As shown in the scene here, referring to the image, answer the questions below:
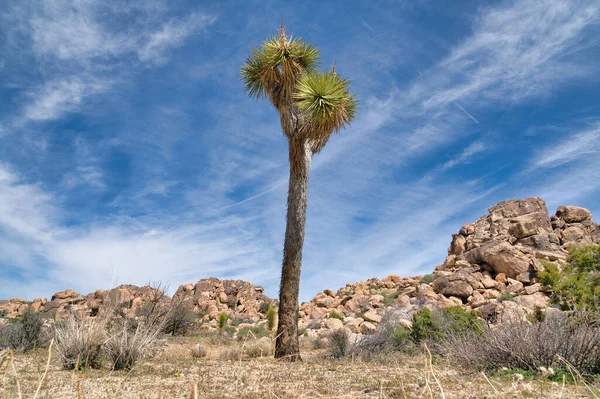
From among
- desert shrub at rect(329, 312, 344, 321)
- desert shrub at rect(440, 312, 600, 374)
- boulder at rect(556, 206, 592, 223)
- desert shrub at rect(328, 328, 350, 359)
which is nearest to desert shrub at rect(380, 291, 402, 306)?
desert shrub at rect(329, 312, 344, 321)

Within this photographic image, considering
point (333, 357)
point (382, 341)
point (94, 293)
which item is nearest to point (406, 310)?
point (382, 341)

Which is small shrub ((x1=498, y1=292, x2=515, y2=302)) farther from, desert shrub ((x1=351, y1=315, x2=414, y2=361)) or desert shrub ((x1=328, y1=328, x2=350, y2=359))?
desert shrub ((x1=328, y1=328, x2=350, y2=359))

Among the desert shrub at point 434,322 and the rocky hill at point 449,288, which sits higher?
the rocky hill at point 449,288

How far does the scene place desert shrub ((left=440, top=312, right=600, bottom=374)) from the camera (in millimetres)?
7305

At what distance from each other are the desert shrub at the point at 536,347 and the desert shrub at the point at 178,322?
13.2 meters

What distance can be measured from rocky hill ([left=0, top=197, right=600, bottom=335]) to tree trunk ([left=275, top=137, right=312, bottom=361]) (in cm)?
964

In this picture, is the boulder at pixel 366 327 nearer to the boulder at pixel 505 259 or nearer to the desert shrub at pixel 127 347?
the boulder at pixel 505 259

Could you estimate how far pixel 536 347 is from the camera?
24.7ft

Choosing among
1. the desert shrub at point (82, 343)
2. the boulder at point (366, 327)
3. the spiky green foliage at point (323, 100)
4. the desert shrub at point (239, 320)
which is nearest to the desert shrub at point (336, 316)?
the boulder at point (366, 327)

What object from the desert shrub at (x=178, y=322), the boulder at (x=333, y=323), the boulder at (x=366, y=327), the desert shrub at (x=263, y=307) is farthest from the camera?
the desert shrub at (x=263, y=307)

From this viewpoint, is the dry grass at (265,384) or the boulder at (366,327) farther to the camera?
the boulder at (366,327)

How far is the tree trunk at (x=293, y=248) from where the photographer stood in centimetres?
1123

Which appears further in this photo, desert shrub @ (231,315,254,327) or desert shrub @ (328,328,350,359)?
desert shrub @ (231,315,254,327)

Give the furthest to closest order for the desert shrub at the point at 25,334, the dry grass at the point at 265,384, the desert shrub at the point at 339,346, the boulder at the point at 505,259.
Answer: the boulder at the point at 505,259 → the desert shrub at the point at 339,346 → the desert shrub at the point at 25,334 → the dry grass at the point at 265,384
